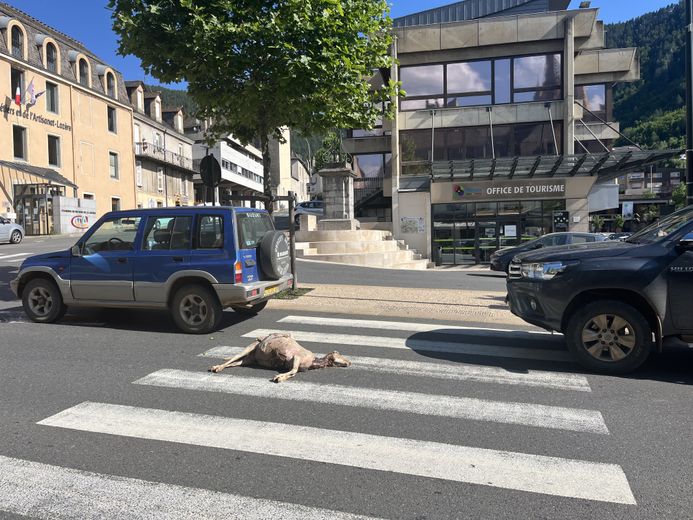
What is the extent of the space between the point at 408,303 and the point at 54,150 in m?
33.1

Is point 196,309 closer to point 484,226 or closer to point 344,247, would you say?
point 344,247

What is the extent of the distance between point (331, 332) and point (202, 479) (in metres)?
4.47

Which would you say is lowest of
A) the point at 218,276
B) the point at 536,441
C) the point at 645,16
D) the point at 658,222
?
the point at 536,441

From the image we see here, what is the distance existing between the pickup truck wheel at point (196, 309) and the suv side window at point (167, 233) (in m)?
0.64

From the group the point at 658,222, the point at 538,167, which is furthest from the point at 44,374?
the point at 538,167

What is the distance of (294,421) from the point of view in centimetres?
426

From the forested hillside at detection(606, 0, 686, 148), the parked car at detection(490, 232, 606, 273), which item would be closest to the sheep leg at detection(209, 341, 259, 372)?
the parked car at detection(490, 232, 606, 273)

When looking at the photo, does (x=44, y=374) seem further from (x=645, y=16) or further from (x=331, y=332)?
(x=645, y=16)

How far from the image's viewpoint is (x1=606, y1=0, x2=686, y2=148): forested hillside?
11069 centimetres

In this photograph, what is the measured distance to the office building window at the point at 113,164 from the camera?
40.4 metres

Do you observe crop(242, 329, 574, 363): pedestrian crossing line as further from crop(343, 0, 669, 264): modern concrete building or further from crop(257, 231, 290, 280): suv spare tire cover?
crop(343, 0, 669, 264): modern concrete building

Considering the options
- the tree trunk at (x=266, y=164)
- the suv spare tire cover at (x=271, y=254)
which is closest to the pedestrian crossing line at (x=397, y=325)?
the suv spare tire cover at (x=271, y=254)

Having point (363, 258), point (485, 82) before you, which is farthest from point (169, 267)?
point (485, 82)

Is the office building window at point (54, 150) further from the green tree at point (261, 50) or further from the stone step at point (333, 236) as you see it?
the green tree at point (261, 50)
